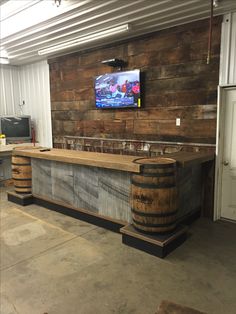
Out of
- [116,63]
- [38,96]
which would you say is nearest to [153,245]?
[116,63]

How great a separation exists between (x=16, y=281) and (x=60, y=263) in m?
0.47

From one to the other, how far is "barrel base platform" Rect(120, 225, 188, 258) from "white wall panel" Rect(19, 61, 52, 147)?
409cm

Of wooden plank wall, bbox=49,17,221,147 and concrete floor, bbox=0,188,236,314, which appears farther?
wooden plank wall, bbox=49,17,221,147

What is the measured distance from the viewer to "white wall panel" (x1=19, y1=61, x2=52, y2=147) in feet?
21.2

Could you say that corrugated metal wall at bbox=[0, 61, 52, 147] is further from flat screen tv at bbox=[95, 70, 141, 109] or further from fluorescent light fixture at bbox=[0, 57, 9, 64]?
flat screen tv at bbox=[95, 70, 141, 109]

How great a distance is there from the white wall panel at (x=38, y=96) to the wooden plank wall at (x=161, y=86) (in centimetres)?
100

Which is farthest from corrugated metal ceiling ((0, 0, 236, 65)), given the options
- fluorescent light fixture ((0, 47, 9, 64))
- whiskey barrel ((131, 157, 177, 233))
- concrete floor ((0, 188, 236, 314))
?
concrete floor ((0, 188, 236, 314))

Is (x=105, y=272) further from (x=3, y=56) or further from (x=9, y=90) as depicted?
(x=9, y=90)

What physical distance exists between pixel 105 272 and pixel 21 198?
8.74ft

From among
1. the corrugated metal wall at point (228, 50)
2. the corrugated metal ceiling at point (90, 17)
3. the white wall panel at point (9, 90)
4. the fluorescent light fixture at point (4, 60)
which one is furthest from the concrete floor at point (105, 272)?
the fluorescent light fixture at point (4, 60)

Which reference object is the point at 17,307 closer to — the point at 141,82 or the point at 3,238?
the point at 3,238

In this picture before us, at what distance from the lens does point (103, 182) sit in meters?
3.63

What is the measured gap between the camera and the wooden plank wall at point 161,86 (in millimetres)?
3855

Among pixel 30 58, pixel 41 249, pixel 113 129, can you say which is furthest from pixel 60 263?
pixel 30 58
